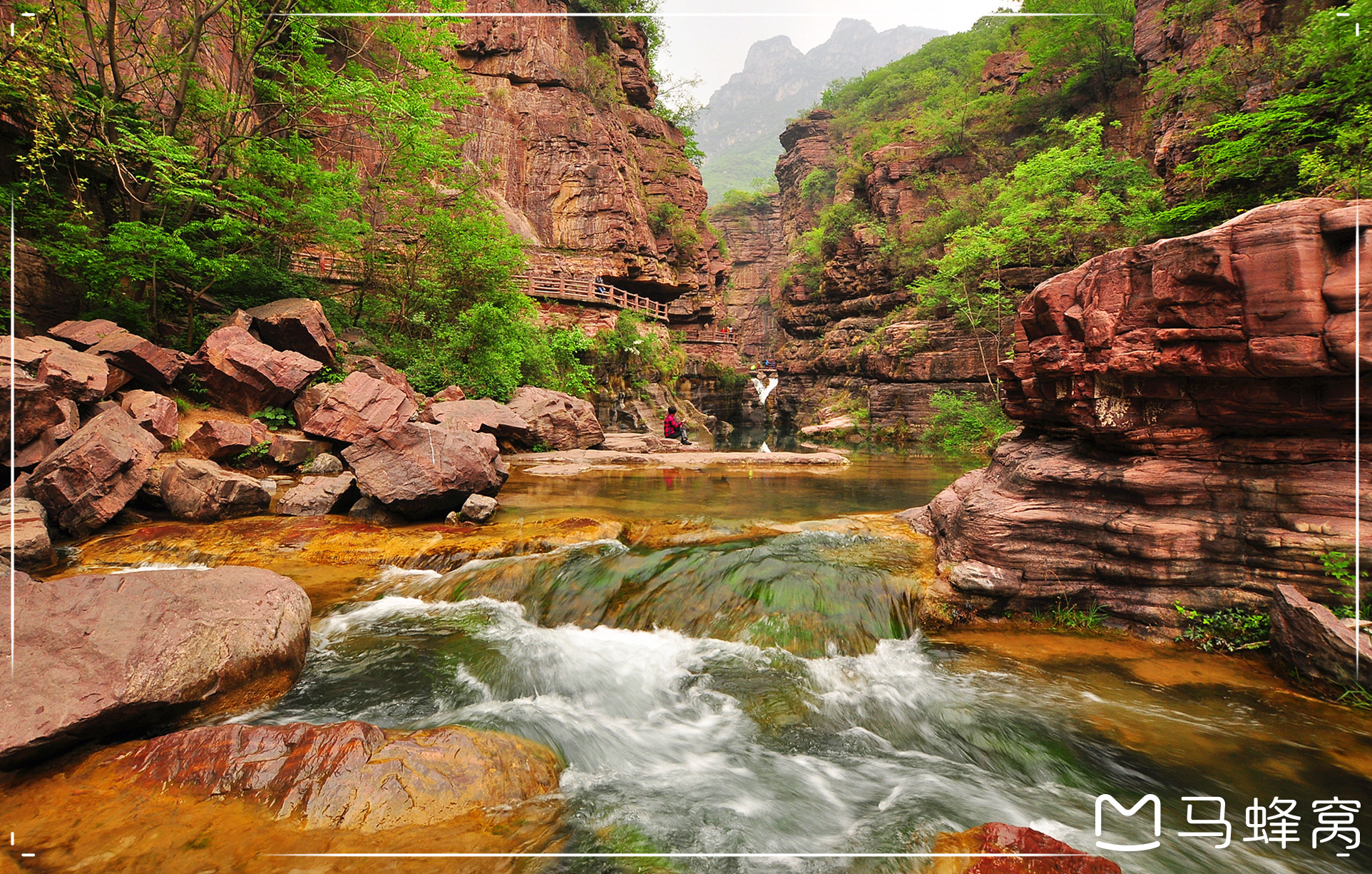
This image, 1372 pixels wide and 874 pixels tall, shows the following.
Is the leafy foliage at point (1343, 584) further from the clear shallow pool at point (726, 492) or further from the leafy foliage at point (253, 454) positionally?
the leafy foliage at point (253, 454)

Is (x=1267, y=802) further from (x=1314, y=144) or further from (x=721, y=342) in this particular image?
(x=721, y=342)

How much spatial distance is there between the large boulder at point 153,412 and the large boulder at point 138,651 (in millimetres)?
5888

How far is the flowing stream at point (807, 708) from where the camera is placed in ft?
10.7

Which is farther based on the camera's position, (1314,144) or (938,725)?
(1314,144)

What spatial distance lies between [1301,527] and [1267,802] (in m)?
2.89

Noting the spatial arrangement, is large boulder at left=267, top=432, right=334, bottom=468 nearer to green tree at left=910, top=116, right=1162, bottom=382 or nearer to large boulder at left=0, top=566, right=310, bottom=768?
large boulder at left=0, top=566, right=310, bottom=768

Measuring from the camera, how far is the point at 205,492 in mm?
7410

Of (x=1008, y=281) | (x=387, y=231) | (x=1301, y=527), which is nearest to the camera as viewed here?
(x=1301, y=527)

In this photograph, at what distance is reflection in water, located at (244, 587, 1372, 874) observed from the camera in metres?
3.28

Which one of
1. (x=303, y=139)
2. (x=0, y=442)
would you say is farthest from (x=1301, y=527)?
(x=303, y=139)

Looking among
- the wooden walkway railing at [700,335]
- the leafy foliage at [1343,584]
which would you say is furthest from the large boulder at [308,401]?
the wooden walkway railing at [700,335]

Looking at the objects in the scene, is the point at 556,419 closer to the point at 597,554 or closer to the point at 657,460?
the point at 657,460

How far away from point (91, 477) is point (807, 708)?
9.21 m

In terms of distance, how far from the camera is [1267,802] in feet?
11.1
